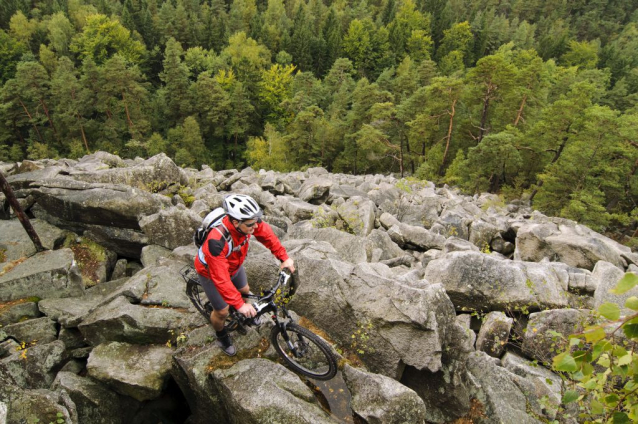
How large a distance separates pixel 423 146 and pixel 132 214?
1647 inches

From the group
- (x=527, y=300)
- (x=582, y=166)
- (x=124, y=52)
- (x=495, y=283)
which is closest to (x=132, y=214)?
(x=495, y=283)

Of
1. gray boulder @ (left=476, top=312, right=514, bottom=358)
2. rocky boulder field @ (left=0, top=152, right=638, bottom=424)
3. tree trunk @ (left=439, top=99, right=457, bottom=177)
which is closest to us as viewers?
rocky boulder field @ (left=0, top=152, right=638, bottom=424)

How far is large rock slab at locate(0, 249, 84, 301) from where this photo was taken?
348 inches

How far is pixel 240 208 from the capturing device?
538 centimetres

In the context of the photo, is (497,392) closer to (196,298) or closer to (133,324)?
(196,298)

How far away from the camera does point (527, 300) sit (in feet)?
28.8

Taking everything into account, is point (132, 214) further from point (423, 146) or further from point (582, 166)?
point (423, 146)

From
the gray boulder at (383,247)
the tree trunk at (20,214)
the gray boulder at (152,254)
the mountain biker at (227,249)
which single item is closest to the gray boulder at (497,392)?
the mountain biker at (227,249)

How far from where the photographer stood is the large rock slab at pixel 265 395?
5457 millimetres

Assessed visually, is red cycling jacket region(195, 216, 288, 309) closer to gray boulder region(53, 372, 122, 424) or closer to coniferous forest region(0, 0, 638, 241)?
gray boulder region(53, 372, 122, 424)

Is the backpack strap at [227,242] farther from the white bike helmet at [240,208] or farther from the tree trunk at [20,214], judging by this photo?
the tree trunk at [20,214]

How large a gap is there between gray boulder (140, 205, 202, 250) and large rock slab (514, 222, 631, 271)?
40.2ft

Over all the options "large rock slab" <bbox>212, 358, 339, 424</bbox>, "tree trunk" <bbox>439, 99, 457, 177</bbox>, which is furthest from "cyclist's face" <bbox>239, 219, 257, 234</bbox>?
"tree trunk" <bbox>439, 99, 457, 177</bbox>

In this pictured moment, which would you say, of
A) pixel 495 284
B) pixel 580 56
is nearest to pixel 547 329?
pixel 495 284
